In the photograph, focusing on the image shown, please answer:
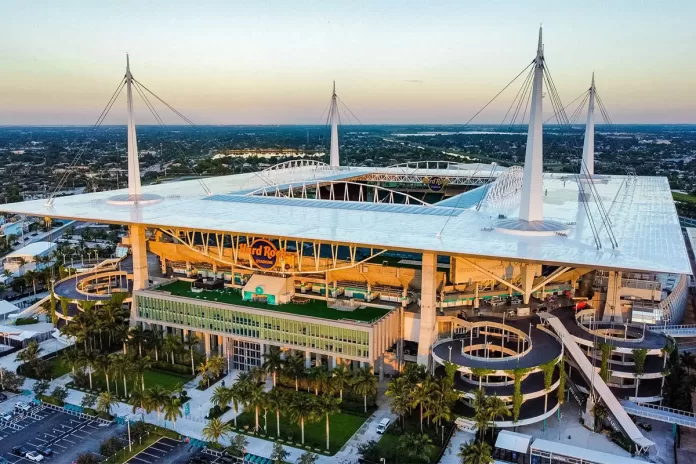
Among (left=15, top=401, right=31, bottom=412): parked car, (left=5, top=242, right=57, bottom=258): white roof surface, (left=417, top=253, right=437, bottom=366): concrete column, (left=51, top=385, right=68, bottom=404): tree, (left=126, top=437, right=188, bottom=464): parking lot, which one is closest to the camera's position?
(left=126, top=437, right=188, bottom=464): parking lot

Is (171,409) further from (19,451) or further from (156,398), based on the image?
(19,451)

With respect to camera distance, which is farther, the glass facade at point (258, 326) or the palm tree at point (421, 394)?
the glass facade at point (258, 326)

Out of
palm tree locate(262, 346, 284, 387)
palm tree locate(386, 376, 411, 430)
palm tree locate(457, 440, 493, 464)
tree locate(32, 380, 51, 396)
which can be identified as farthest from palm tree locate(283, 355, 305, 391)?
tree locate(32, 380, 51, 396)

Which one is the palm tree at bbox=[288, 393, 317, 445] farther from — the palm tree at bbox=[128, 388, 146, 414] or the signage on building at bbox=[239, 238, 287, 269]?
the signage on building at bbox=[239, 238, 287, 269]

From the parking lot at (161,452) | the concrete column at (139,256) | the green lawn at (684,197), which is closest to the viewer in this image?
the parking lot at (161,452)

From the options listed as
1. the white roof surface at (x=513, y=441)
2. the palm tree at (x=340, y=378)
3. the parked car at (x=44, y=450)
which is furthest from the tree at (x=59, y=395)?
the white roof surface at (x=513, y=441)

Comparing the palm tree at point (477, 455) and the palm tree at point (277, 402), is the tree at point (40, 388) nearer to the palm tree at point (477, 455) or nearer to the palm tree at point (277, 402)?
the palm tree at point (277, 402)

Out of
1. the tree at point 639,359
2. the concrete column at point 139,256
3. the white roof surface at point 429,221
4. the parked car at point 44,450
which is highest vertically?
the white roof surface at point 429,221

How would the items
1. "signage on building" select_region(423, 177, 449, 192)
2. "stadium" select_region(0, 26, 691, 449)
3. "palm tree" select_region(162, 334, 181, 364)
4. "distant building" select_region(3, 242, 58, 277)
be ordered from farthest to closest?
1. "signage on building" select_region(423, 177, 449, 192)
2. "distant building" select_region(3, 242, 58, 277)
3. "palm tree" select_region(162, 334, 181, 364)
4. "stadium" select_region(0, 26, 691, 449)
